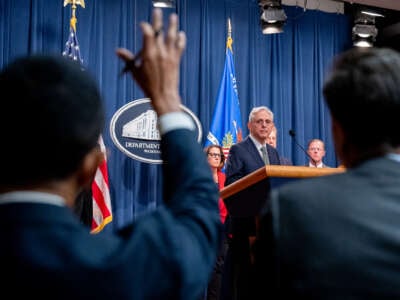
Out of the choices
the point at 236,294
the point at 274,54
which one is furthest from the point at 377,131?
the point at 274,54

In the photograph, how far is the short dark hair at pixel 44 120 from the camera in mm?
814

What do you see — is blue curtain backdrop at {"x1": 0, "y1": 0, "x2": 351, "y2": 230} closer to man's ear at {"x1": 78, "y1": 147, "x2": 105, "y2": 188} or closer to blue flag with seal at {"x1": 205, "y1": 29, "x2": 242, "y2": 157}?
blue flag with seal at {"x1": 205, "y1": 29, "x2": 242, "y2": 157}

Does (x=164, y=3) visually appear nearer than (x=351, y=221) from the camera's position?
No

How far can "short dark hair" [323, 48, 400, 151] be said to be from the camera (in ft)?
3.26

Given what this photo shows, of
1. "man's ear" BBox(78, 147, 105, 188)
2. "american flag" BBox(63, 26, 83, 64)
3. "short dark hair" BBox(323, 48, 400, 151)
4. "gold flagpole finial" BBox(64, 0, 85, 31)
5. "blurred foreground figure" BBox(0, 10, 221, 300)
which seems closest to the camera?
"blurred foreground figure" BBox(0, 10, 221, 300)

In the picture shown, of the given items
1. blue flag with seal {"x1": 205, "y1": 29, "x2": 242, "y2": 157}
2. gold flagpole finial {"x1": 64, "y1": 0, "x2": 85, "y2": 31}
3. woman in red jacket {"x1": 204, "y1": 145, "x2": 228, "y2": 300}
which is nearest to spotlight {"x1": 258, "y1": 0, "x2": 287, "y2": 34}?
blue flag with seal {"x1": 205, "y1": 29, "x2": 242, "y2": 157}

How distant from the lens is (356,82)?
1.01 meters

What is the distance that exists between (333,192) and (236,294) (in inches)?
84.3

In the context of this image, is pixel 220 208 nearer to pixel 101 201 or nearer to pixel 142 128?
pixel 101 201

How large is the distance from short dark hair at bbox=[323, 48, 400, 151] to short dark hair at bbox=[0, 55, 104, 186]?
427 mm

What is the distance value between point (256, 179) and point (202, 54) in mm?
4887

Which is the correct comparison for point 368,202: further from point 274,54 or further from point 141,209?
point 274,54

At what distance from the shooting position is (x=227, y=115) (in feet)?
22.1

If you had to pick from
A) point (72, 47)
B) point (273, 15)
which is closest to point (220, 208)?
point (72, 47)
